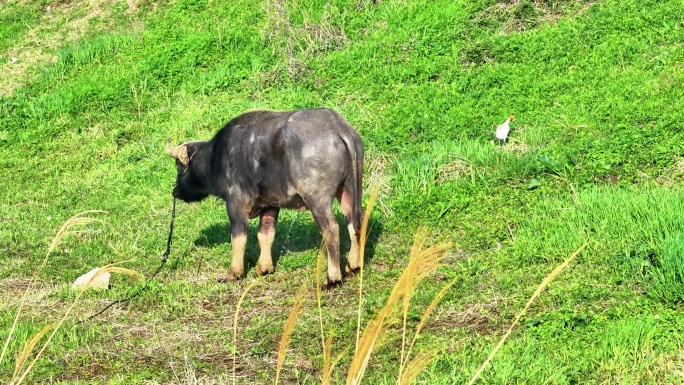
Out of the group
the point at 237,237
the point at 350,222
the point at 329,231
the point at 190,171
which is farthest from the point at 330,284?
the point at 190,171

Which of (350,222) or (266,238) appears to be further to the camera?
(266,238)

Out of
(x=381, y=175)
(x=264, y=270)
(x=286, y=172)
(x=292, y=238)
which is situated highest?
(x=286, y=172)

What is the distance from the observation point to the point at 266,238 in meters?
8.59

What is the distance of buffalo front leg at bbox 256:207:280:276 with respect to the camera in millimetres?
8516

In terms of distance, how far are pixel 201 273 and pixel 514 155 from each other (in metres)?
3.47

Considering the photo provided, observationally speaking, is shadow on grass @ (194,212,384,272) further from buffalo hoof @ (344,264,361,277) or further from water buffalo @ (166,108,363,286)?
water buffalo @ (166,108,363,286)

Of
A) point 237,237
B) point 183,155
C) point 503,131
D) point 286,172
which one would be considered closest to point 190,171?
point 183,155

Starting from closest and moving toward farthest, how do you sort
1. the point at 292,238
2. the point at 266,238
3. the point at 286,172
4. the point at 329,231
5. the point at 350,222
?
1. the point at 329,231
2. the point at 286,172
3. the point at 350,222
4. the point at 266,238
5. the point at 292,238

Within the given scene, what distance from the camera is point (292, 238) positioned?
952 cm

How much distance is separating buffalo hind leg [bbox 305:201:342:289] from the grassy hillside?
0.86 ft

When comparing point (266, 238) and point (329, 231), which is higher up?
point (329, 231)

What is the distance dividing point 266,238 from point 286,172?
3.21 feet

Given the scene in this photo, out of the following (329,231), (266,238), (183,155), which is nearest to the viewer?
(329,231)

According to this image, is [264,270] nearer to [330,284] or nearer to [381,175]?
[330,284]
